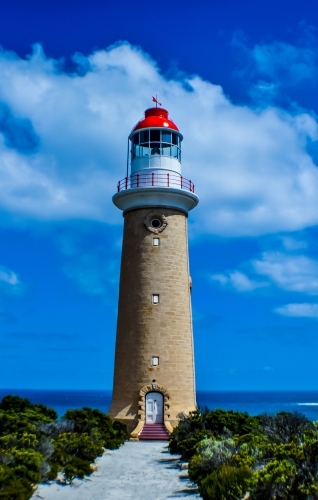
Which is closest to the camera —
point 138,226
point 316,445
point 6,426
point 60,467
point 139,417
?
point 316,445

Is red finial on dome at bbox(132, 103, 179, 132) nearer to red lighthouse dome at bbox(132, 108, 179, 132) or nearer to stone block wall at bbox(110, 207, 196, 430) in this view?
red lighthouse dome at bbox(132, 108, 179, 132)

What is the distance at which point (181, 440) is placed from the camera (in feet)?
64.1

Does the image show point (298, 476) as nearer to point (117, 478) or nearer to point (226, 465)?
point (226, 465)

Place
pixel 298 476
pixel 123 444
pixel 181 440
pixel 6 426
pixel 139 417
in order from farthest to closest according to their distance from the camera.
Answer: pixel 139 417 < pixel 123 444 < pixel 181 440 < pixel 6 426 < pixel 298 476

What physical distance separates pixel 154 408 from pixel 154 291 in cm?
480

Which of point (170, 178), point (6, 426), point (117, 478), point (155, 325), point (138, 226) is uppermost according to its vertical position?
point (170, 178)

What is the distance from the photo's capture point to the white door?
79.9 feet

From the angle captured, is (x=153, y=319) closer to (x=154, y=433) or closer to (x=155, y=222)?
(x=155, y=222)

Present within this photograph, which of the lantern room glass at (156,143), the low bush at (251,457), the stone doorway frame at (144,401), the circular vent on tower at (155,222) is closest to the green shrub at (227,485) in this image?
the low bush at (251,457)

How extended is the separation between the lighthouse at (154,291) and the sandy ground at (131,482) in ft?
14.3

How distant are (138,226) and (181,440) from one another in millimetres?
9907

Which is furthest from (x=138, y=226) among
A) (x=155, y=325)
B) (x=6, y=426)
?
(x=6, y=426)

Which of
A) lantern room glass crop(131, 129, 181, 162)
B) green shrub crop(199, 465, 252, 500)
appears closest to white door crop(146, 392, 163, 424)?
lantern room glass crop(131, 129, 181, 162)

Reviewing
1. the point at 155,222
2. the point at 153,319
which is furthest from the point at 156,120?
the point at 153,319
